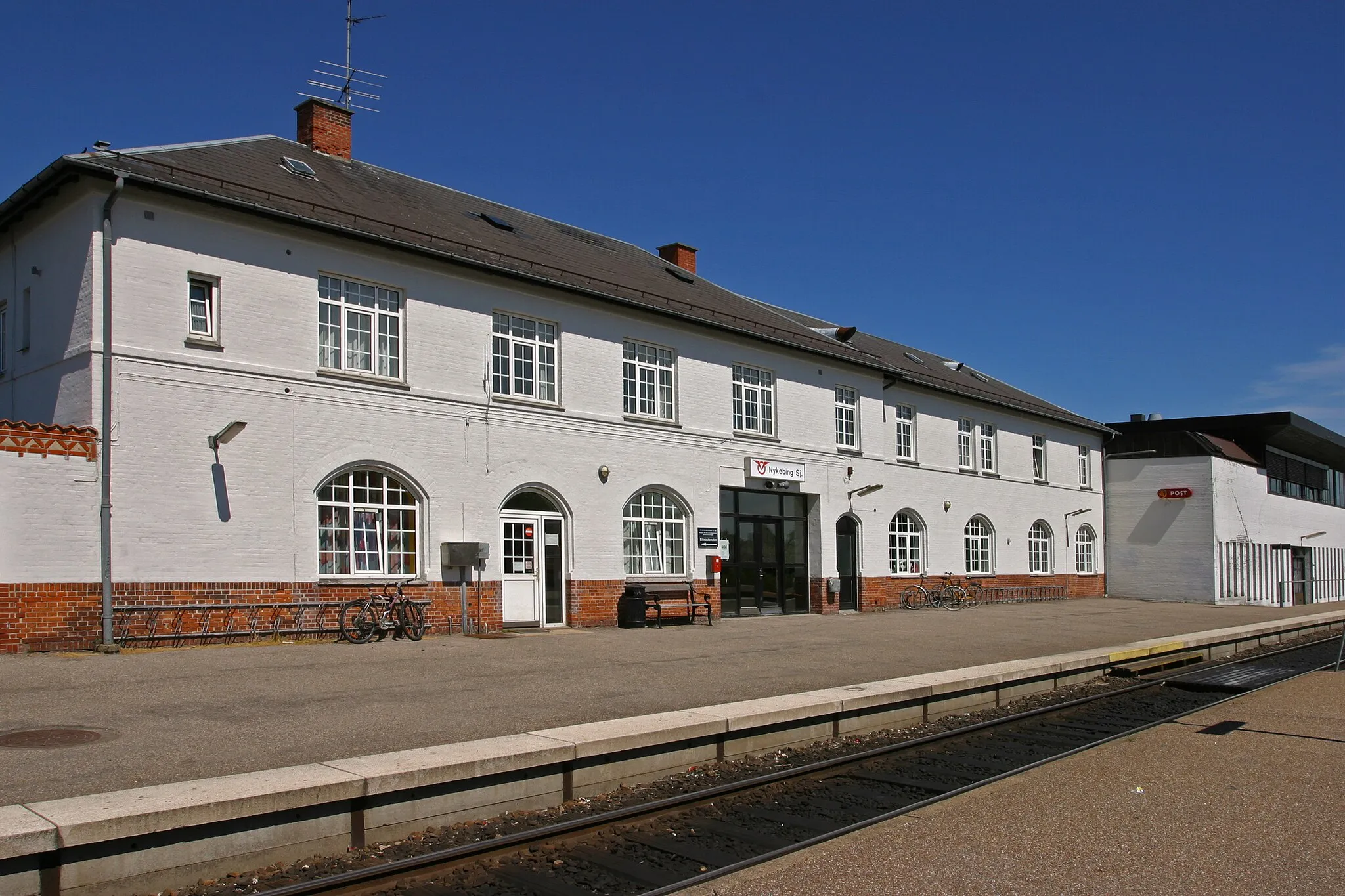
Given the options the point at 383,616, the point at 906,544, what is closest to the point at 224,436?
the point at 383,616

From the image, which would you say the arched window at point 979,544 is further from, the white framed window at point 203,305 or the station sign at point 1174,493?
the white framed window at point 203,305

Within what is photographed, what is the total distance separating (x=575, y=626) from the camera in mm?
20078

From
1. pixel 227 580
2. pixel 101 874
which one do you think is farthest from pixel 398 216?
pixel 101 874

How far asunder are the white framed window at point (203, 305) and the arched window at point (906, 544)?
18625 mm

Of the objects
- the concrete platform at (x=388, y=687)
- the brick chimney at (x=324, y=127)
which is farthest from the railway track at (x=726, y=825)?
the brick chimney at (x=324, y=127)

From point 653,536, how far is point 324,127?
10.3m

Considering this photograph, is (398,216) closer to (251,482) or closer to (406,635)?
(251,482)

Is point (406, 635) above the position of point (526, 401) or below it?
below

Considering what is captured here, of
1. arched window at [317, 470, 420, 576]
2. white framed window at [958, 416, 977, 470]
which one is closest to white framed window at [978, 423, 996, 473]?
white framed window at [958, 416, 977, 470]

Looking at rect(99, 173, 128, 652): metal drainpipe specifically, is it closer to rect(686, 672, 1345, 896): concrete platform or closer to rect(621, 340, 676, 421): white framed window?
rect(621, 340, 676, 421): white framed window

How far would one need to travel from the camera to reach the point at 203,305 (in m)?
15.6

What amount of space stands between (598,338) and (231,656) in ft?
31.7

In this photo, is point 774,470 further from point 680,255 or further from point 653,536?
point 680,255

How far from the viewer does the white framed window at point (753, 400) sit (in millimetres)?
24375
